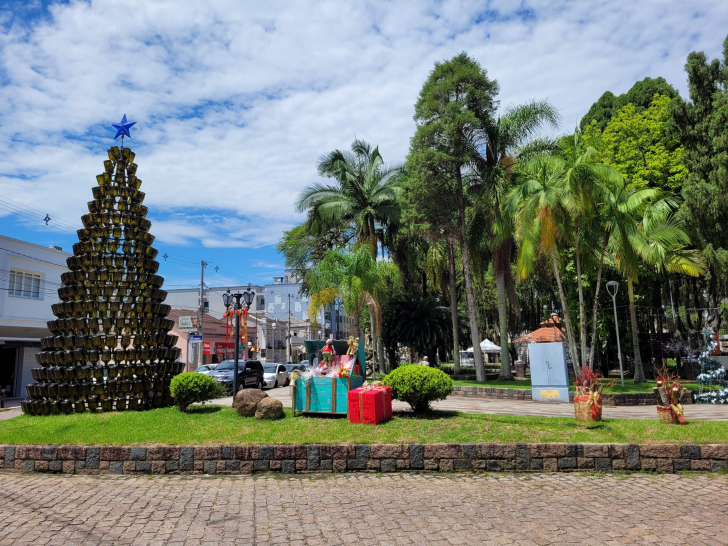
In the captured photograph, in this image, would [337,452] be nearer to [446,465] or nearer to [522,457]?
[446,465]

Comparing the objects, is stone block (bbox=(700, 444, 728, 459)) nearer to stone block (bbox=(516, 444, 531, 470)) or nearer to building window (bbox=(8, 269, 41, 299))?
stone block (bbox=(516, 444, 531, 470))

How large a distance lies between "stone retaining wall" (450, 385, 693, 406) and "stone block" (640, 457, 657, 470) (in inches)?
336

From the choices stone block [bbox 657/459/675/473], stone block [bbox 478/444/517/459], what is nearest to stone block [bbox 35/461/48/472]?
stone block [bbox 478/444/517/459]

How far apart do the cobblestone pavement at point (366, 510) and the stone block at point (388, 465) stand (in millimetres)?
271

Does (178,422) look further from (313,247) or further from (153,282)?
(313,247)

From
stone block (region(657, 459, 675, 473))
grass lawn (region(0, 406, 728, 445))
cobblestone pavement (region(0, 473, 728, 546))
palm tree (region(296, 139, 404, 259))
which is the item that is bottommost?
cobblestone pavement (region(0, 473, 728, 546))

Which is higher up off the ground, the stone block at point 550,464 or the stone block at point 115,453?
the stone block at point 115,453

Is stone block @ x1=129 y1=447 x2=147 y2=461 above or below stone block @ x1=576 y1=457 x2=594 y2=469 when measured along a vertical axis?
above

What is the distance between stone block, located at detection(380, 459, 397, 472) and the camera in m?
7.95

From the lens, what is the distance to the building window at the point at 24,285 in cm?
2252

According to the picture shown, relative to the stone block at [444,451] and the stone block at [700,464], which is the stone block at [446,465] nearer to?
the stone block at [444,451]

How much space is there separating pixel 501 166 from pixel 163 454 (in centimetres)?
1789

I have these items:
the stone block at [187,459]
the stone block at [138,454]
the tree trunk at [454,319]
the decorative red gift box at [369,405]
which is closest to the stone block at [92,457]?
the stone block at [138,454]

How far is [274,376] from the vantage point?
1085 inches
